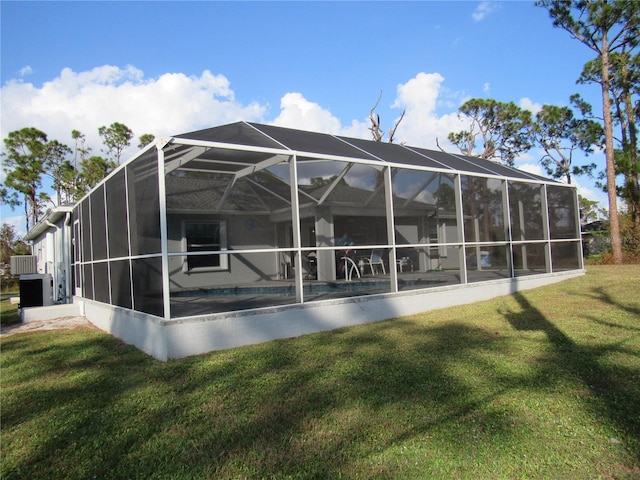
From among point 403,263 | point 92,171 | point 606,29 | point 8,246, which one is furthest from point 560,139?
point 8,246

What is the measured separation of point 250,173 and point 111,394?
643cm

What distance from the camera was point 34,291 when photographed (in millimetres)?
9781

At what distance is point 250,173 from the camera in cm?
962

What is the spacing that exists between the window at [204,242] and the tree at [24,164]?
21.1 m

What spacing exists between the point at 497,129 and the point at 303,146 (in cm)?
2602

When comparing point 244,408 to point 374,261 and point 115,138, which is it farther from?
point 115,138

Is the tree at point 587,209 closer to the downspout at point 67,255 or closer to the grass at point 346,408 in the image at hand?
the grass at point 346,408

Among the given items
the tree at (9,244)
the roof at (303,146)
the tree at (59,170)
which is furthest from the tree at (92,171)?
the roof at (303,146)

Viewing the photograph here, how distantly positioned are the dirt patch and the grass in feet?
7.41

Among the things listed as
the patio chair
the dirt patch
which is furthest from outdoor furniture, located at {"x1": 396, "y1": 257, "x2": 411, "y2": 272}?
the dirt patch

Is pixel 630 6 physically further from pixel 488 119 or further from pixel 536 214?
pixel 488 119

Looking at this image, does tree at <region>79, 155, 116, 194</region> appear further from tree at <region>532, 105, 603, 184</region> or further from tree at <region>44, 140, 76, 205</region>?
tree at <region>532, 105, 603, 184</region>

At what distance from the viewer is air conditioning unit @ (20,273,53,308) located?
9.60 meters

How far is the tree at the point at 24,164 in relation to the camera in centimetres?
2731
